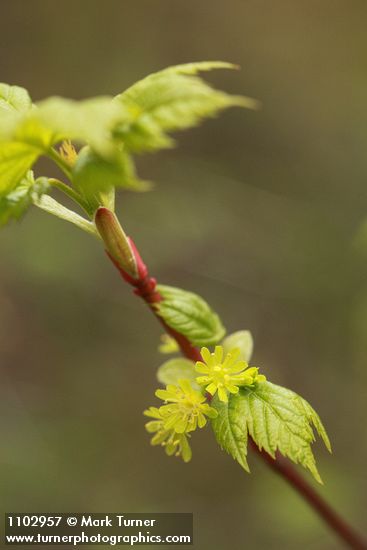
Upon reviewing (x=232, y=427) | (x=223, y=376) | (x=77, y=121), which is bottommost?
(x=232, y=427)

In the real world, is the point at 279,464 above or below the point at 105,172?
below

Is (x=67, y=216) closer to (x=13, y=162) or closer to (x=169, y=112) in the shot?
(x=13, y=162)

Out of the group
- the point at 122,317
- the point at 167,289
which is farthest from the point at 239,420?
the point at 122,317

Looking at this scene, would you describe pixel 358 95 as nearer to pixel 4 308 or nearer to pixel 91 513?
pixel 4 308

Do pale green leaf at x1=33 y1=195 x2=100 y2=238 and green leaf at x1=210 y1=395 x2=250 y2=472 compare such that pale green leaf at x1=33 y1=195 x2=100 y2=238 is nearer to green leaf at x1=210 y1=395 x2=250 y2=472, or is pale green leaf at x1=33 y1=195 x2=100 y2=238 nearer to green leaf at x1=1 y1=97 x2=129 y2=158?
green leaf at x1=1 y1=97 x2=129 y2=158

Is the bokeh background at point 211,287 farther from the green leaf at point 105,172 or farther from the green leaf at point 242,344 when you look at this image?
the green leaf at point 105,172

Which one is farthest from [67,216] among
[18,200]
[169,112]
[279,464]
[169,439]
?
[279,464]

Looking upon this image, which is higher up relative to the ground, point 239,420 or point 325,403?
point 325,403
